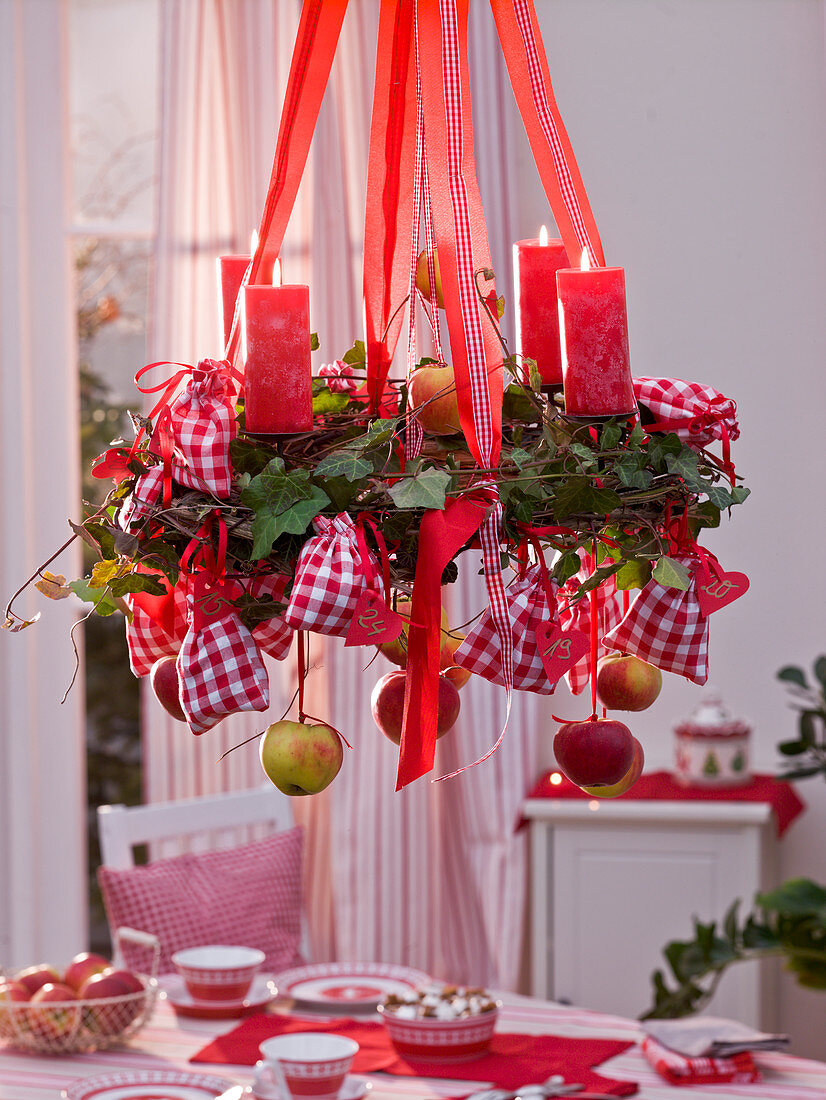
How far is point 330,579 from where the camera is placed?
0.91 meters

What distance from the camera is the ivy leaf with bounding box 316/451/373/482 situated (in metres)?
0.96

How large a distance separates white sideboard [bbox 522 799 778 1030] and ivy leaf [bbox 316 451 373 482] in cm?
191

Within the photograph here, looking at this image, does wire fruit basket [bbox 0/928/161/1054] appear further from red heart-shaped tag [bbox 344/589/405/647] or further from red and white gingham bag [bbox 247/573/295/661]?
red heart-shaped tag [bbox 344/589/405/647]

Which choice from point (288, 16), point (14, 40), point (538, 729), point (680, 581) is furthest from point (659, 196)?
point (680, 581)

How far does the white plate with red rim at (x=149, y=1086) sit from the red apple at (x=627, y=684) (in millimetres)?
865

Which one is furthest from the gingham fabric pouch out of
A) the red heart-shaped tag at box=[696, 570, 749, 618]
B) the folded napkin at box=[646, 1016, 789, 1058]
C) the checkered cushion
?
the checkered cushion

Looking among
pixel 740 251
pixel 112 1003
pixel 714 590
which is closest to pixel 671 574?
pixel 714 590

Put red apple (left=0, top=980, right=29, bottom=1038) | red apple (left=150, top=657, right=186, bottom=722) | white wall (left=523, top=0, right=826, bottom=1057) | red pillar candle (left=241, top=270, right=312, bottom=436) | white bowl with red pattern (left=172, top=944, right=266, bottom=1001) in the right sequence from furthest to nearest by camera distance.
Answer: white wall (left=523, top=0, right=826, bottom=1057) < white bowl with red pattern (left=172, top=944, right=266, bottom=1001) < red apple (left=0, top=980, right=29, bottom=1038) < red apple (left=150, top=657, right=186, bottom=722) < red pillar candle (left=241, top=270, right=312, bottom=436)

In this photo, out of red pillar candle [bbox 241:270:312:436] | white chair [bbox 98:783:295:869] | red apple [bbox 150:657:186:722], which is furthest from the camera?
white chair [bbox 98:783:295:869]

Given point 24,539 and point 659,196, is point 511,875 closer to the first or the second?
point 24,539

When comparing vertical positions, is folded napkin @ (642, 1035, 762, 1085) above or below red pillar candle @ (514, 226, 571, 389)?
below

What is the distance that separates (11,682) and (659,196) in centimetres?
186

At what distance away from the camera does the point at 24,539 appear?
3.07 meters

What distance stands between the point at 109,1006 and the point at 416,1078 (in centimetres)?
Answer: 44
